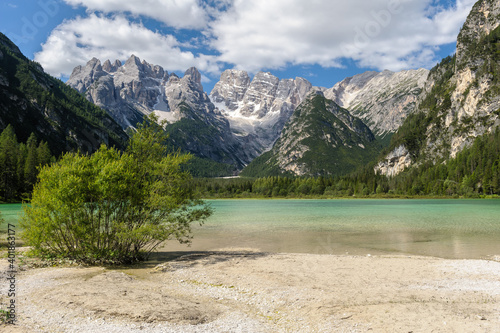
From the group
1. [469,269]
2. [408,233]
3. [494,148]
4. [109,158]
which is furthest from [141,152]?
[494,148]

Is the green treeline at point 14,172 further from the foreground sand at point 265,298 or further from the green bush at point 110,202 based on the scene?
the foreground sand at point 265,298

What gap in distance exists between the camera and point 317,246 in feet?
101

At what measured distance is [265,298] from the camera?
13500mm

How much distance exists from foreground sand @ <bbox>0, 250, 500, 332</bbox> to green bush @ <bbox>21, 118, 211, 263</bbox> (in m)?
2.01

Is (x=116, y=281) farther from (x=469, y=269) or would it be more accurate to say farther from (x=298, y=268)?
(x=469, y=269)

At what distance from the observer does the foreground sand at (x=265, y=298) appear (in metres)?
10.2

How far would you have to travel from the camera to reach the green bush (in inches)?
759

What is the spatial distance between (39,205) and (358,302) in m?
20.0

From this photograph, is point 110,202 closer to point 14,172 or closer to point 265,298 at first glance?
point 265,298

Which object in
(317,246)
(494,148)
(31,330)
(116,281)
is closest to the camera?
(31,330)

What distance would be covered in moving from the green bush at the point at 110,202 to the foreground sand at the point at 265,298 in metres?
2.01

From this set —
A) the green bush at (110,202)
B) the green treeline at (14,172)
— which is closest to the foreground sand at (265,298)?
the green bush at (110,202)

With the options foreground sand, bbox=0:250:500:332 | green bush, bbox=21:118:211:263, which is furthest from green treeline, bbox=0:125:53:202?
foreground sand, bbox=0:250:500:332

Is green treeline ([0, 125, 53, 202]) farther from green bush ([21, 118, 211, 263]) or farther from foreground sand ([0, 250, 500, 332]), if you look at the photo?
foreground sand ([0, 250, 500, 332])
